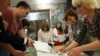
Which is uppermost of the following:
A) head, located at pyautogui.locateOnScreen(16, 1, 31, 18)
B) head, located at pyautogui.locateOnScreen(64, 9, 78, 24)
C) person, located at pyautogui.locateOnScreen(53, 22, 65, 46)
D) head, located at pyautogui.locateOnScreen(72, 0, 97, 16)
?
head, located at pyautogui.locateOnScreen(72, 0, 97, 16)

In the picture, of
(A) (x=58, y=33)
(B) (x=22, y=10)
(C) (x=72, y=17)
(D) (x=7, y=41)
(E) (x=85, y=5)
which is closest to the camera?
(D) (x=7, y=41)

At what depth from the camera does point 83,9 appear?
1.85m

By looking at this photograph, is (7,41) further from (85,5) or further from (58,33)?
(58,33)

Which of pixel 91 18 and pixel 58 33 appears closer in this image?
pixel 91 18

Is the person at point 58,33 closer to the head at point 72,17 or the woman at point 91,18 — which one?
the head at point 72,17

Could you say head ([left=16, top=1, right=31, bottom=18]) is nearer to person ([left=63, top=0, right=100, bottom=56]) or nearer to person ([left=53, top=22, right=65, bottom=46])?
person ([left=63, top=0, right=100, bottom=56])

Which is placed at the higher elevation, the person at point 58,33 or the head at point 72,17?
the head at point 72,17

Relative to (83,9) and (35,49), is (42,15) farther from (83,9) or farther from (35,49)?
(83,9)

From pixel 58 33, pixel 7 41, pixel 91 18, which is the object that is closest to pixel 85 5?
pixel 91 18

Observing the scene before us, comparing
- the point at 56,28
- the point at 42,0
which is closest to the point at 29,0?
the point at 42,0

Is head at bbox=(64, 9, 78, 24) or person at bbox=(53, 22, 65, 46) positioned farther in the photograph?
person at bbox=(53, 22, 65, 46)

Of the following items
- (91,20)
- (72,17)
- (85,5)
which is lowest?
(72,17)

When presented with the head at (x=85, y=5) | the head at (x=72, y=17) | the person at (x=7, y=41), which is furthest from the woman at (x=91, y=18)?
the head at (x=72, y=17)

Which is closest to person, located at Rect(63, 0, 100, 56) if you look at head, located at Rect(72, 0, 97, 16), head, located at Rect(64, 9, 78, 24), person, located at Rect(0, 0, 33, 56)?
head, located at Rect(72, 0, 97, 16)
